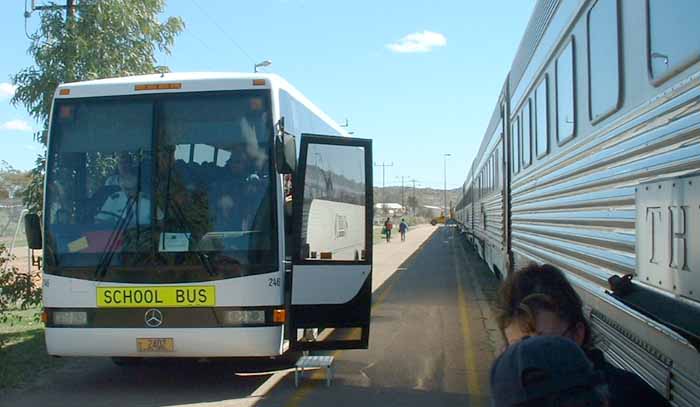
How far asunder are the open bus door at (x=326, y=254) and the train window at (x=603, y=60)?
11.5 ft

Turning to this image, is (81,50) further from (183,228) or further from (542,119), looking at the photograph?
(542,119)

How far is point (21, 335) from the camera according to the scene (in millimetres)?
10938

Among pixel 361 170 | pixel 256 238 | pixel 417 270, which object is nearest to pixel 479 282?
pixel 417 270

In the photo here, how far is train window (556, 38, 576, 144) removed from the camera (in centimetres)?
567

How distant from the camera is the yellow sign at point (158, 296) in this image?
7.38m

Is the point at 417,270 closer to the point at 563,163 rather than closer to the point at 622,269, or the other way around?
the point at 563,163

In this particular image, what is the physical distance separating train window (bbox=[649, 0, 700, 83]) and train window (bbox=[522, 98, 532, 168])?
5113mm

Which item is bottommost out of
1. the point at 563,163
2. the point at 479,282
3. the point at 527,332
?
the point at 479,282

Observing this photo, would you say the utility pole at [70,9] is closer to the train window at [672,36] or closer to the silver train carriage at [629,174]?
the silver train carriage at [629,174]

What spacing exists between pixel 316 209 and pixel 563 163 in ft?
10.2

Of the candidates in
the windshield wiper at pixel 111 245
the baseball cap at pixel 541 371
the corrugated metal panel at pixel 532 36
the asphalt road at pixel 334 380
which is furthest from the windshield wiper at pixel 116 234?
the baseball cap at pixel 541 371

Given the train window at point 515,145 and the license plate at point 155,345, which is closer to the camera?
the license plate at point 155,345

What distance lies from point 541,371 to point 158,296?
6.16m

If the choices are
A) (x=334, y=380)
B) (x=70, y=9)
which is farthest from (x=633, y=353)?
(x=70, y=9)
